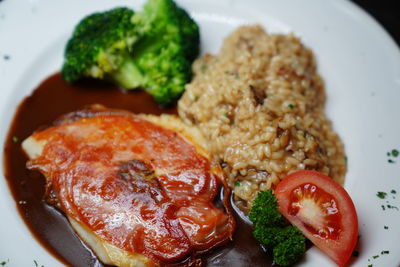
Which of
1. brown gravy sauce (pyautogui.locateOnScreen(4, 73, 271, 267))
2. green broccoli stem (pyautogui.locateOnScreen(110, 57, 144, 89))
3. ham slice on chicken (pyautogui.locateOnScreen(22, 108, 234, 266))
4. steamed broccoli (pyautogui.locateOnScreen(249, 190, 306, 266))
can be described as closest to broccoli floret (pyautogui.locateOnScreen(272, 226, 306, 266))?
steamed broccoli (pyautogui.locateOnScreen(249, 190, 306, 266))

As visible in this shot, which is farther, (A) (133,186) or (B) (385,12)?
(B) (385,12)

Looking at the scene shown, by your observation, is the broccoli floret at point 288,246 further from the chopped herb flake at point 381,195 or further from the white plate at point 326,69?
the chopped herb flake at point 381,195

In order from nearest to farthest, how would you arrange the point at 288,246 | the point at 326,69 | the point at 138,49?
the point at 288,246
the point at 138,49
the point at 326,69

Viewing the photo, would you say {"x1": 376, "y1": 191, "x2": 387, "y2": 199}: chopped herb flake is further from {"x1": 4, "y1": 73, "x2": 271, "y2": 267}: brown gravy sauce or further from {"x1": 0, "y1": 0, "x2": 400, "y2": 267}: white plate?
{"x1": 4, "y1": 73, "x2": 271, "y2": 267}: brown gravy sauce

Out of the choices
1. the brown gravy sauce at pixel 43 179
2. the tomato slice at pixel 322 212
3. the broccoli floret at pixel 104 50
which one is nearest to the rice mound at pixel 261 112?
the tomato slice at pixel 322 212

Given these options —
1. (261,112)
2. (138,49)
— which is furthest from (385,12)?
(138,49)

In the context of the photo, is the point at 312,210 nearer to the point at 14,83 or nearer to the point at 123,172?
the point at 123,172

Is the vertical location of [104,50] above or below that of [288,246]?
above

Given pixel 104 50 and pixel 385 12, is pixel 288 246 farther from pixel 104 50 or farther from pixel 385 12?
pixel 385 12
